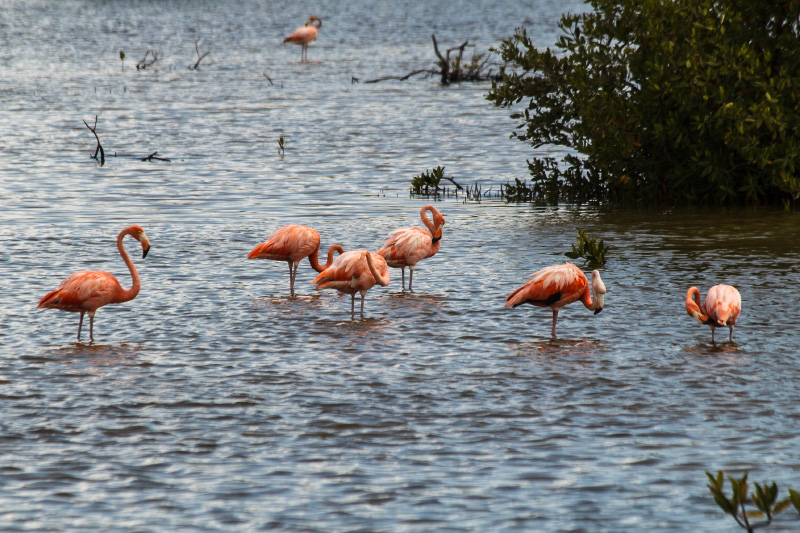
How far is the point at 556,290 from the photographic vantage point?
1052 cm

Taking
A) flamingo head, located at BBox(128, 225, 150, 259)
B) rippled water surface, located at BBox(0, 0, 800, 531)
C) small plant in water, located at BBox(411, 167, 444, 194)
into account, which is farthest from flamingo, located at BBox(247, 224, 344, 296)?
small plant in water, located at BBox(411, 167, 444, 194)

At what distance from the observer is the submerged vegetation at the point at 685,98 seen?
16.3 meters

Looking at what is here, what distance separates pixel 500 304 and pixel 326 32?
5357 centimetres

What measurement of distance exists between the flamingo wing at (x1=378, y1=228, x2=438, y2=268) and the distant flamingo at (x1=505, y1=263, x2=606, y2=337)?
228 cm

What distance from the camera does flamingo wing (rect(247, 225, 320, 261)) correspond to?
1281 cm

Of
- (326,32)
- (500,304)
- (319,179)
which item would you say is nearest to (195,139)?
(319,179)

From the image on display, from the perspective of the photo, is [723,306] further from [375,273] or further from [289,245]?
[289,245]

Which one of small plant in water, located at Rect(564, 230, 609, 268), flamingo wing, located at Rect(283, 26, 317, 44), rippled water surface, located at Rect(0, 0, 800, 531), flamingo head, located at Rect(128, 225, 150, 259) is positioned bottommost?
rippled water surface, located at Rect(0, 0, 800, 531)

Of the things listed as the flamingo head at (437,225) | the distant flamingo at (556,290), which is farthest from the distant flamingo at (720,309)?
the flamingo head at (437,225)

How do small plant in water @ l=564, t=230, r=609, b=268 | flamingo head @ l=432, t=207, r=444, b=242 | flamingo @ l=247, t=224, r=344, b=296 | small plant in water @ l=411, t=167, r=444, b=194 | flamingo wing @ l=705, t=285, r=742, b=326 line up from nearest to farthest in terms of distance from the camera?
1. flamingo wing @ l=705, t=285, r=742, b=326
2. flamingo @ l=247, t=224, r=344, b=296
3. flamingo head @ l=432, t=207, r=444, b=242
4. small plant in water @ l=564, t=230, r=609, b=268
5. small plant in water @ l=411, t=167, r=444, b=194

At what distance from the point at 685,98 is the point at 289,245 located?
732 cm

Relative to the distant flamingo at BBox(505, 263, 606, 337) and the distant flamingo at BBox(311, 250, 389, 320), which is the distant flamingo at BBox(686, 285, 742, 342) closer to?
the distant flamingo at BBox(505, 263, 606, 337)

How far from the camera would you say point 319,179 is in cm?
2192

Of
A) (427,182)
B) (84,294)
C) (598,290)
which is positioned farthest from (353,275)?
(427,182)
